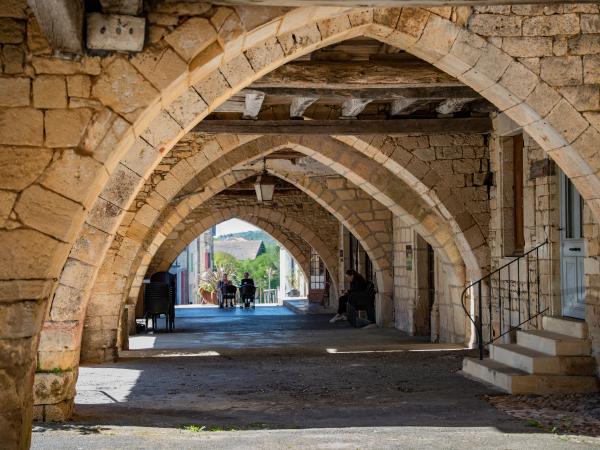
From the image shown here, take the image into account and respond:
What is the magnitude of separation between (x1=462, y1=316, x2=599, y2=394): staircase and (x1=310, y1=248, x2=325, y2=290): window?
13434 mm

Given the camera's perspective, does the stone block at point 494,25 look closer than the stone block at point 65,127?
No

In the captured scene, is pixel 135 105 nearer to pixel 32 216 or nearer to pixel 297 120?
pixel 32 216

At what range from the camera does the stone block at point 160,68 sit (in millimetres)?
4195

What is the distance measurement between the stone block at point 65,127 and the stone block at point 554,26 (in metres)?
2.90

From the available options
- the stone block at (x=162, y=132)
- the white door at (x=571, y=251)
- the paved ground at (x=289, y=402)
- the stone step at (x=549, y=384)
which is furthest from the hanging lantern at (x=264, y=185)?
the stone step at (x=549, y=384)

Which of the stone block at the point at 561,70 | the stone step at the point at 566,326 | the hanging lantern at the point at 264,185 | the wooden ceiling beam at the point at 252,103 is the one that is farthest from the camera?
the hanging lantern at the point at 264,185

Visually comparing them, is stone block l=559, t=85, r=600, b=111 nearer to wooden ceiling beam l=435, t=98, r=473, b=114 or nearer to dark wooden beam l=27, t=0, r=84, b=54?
dark wooden beam l=27, t=0, r=84, b=54

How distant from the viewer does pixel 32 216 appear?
4055mm

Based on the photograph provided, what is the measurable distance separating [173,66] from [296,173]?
1000 centimetres

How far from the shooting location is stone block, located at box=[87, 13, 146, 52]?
4.14 meters

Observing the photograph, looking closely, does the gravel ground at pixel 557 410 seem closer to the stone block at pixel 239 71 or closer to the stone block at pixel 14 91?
the stone block at pixel 239 71

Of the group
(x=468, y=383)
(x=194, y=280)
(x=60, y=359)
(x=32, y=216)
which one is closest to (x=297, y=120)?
(x=468, y=383)

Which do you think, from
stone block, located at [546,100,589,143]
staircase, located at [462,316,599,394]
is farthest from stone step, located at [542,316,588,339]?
stone block, located at [546,100,589,143]

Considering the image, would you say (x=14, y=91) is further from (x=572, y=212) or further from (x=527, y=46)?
(x=572, y=212)
